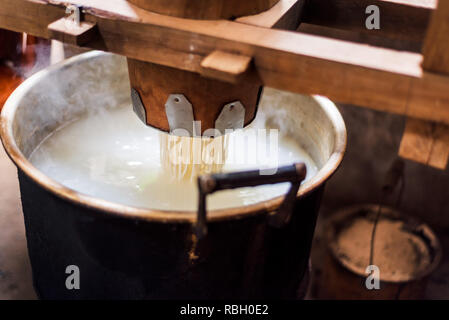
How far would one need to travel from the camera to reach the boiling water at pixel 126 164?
231 centimetres

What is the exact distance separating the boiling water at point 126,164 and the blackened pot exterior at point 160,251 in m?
0.47

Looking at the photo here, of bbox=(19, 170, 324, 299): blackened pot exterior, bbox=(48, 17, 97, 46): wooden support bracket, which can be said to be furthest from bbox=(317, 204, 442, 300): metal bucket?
bbox=(48, 17, 97, 46): wooden support bracket

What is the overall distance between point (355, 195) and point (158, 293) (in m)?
3.43

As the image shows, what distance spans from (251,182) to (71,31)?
2.21 feet

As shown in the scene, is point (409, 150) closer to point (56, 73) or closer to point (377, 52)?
point (377, 52)

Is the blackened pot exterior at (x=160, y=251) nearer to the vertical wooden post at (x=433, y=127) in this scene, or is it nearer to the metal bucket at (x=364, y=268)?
the vertical wooden post at (x=433, y=127)

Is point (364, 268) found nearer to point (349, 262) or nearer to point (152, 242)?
point (349, 262)

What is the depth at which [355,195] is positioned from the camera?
4.83m

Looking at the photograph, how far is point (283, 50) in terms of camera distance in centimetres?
133

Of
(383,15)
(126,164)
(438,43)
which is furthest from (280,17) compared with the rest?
(126,164)

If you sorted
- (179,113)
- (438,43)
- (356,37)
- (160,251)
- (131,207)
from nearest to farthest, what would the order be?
(438,43) → (131,207) → (160,251) → (179,113) → (356,37)

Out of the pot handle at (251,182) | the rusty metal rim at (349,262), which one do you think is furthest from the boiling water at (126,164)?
the rusty metal rim at (349,262)

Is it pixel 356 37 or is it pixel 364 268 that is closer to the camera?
pixel 364 268
